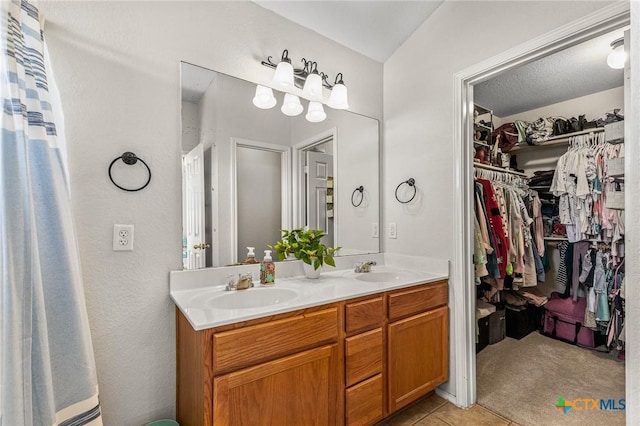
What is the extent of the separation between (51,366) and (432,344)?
1821mm

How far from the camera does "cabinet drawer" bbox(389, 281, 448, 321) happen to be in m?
1.62

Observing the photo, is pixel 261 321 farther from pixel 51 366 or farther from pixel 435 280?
Answer: pixel 435 280

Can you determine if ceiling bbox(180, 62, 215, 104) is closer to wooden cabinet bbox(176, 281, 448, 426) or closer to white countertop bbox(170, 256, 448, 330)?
white countertop bbox(170, 256, 448, 330)

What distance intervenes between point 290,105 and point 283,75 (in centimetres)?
20

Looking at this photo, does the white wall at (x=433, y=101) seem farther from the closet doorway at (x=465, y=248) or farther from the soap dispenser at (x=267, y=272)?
the soap dispenser at (x=267, y=272)

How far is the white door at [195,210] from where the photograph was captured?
1516 mm

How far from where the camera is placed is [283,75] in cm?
171

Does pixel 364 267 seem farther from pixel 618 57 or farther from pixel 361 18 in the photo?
pixel 618 57

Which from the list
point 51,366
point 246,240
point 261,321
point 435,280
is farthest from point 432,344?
point 51,366

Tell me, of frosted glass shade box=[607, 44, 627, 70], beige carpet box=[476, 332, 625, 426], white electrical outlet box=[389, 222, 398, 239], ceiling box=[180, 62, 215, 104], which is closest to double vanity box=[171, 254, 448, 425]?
white electrical outlet box=[389, 222, 398, 239]

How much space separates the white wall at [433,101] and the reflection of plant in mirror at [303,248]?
2.30ft

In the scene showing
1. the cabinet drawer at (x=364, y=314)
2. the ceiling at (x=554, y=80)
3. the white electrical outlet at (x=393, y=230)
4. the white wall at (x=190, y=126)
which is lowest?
the cabinet drawer at (x=364, y=314)

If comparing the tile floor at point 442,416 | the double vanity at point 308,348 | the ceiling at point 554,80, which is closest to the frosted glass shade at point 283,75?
the double vanity at point 308,348

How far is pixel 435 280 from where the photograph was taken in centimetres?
183
